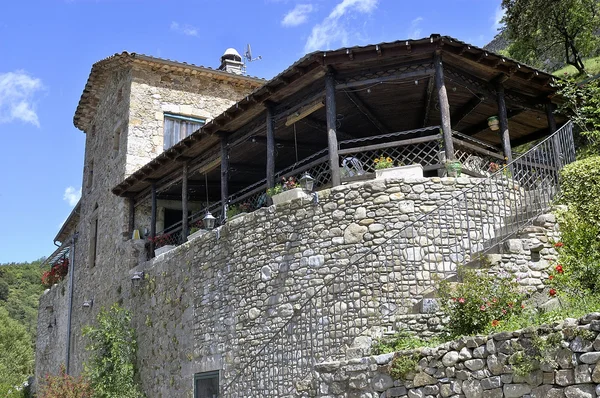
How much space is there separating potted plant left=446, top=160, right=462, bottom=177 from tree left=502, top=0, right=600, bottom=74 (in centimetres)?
992

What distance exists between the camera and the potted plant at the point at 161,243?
14.8 meters

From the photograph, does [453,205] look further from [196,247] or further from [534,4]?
[534,4]

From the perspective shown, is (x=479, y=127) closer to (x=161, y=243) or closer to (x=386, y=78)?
(x=386, y=78)

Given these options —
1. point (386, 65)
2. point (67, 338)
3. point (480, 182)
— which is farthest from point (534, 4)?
point (67, 338)

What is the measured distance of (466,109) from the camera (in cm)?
1298

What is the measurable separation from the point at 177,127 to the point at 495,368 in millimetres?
14056

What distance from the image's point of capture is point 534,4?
58.2ft

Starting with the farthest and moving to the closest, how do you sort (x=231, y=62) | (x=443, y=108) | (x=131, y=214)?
(x=231, y=62) → (x=131, y=214) → (x=443, y=108)

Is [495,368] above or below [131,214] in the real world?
below

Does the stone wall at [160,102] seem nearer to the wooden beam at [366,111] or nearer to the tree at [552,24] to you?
the wooden beam at [366,111]

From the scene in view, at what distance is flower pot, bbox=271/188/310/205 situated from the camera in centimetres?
1043

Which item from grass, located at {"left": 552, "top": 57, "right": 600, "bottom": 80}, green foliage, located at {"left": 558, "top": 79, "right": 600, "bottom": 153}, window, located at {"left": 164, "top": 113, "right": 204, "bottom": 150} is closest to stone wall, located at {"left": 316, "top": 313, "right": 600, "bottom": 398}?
green foliage, located at {"left": 558, "top": 79, "right": 600, "bottom": 153}

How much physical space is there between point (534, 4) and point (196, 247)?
11.8 m

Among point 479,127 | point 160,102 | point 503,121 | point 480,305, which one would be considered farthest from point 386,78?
point 160,102
